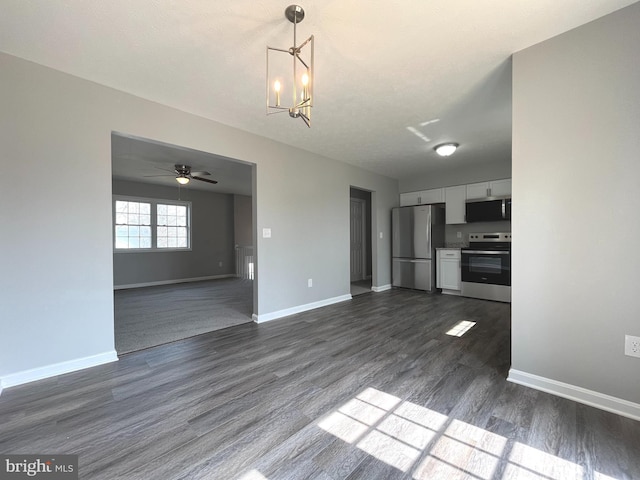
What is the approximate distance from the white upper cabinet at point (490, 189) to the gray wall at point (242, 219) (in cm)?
598

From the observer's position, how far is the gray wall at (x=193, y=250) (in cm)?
630

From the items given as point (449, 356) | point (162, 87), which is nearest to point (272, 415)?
point (449, 356)

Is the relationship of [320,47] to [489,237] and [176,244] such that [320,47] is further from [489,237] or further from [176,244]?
[176,244]

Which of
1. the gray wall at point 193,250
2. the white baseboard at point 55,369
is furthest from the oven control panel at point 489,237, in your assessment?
the gray wall at point 193,250

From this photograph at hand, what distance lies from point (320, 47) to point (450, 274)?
15.3 ft

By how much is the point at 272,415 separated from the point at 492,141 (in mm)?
4414

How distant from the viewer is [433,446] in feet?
4.70

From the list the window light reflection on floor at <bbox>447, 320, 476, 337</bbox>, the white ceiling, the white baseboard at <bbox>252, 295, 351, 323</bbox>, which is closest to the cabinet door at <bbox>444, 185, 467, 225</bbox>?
the white ceiling

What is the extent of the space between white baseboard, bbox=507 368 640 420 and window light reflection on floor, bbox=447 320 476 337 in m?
1.02

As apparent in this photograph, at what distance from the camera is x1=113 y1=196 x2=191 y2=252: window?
247 inches

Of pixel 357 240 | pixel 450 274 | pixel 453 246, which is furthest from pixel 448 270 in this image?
pixel 357 240

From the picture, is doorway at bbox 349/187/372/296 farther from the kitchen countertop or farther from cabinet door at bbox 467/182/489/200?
cabinet door at bbox 467/182/489/200

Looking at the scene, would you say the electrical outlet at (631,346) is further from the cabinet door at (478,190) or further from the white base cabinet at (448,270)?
the cabinet door at (478,190)

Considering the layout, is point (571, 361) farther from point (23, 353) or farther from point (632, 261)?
point (23, 353)
